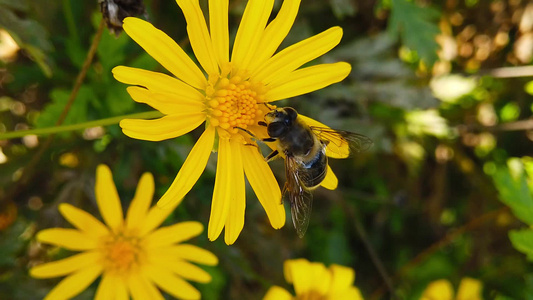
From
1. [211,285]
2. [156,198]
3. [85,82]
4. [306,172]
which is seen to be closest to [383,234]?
[211,285]

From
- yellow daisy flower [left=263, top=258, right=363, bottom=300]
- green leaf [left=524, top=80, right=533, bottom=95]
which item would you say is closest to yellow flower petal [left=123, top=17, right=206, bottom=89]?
yellow daisy flower [left=263, top=258, right=363, bottom=300]

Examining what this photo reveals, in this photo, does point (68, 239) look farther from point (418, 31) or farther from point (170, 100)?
point (418, 31)

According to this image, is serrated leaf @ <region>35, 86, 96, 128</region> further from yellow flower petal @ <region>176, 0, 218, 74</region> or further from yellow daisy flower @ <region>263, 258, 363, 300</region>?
yellow daisy flower @ <region>263, 258, 363, 300</region>

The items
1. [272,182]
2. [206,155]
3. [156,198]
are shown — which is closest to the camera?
[206,155]

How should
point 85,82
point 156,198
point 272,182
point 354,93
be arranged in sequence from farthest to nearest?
point 354,93, point 156,198, point 85,82, point 272,182

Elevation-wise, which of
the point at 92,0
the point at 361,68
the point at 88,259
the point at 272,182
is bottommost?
the point at 272,182

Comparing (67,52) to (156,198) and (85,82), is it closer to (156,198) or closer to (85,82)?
(85,82)
